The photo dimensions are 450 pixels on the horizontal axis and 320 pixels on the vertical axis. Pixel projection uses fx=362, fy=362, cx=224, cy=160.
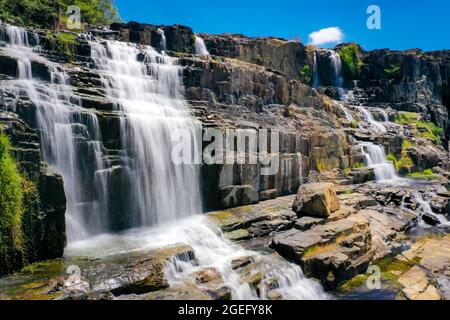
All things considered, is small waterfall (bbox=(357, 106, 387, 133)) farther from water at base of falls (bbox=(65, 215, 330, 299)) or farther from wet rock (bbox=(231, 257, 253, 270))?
wet rock (bbox=(231, 257, 253, 270))

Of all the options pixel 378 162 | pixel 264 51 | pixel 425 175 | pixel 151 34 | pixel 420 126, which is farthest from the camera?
pixel 420 126

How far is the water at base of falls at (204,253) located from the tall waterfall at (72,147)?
95cm

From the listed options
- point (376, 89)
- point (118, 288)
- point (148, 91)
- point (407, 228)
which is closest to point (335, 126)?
point (407, 228)

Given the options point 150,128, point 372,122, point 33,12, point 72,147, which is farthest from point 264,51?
point 72,147

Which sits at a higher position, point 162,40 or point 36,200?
point 162,40

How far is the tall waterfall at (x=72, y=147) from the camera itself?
41.3 ft

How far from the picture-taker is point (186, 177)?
1648cm

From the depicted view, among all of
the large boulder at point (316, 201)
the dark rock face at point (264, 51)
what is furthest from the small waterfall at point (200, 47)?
the large boulder at point (316, 201)

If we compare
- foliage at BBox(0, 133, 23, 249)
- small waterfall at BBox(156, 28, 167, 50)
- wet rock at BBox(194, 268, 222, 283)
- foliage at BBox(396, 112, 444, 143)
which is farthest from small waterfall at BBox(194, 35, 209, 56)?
foliage at BBox(396, 112, 444, 143)

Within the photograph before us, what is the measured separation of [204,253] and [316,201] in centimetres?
539

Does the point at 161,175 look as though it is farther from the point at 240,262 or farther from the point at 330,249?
the point at 330,249

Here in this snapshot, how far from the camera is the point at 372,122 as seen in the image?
35.5 meters
